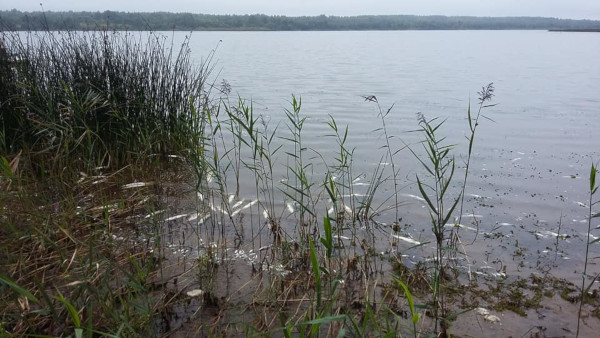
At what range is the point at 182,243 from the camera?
400cm

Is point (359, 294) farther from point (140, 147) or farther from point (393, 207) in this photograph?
point (140, 147)

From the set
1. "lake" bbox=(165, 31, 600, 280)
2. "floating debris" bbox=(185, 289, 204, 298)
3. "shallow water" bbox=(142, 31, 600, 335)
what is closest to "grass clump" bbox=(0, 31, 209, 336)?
"floating debris" bbox=(185, 289, 204, 298)

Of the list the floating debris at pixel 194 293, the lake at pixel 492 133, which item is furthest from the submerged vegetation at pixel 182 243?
the lake at pixel 492 133

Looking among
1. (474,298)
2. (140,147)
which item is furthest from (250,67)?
(474,298)

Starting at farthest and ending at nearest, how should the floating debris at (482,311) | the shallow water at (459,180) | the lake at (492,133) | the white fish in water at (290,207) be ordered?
1. the white fish in water at (290,207)
2. the lake at (492,133)
3. the shallow water at (459,180)
4. the floating debris at (482,311)

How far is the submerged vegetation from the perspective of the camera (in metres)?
2.65

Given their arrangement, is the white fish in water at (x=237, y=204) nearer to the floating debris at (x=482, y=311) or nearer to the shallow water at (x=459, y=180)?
the shallow water at (x=459, y=180)

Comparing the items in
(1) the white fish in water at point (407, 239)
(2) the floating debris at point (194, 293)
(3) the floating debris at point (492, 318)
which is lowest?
(1) the white fish in water at point (407, 239)

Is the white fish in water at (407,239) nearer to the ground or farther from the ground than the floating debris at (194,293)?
nearer to the ground

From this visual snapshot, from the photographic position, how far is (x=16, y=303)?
254 cm

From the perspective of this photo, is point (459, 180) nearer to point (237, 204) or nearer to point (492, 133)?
point (237, 204)

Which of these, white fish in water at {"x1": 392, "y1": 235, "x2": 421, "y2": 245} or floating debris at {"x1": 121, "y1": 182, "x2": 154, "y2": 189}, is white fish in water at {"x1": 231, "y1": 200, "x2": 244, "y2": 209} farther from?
white fish in water at {"x1": 392, "y1": 235, "x2": 421, "y2": 245}

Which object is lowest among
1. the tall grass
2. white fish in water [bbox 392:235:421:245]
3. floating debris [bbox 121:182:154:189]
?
white fish in water [bbox 392:235:421:245]

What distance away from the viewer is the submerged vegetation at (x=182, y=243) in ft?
8.70
